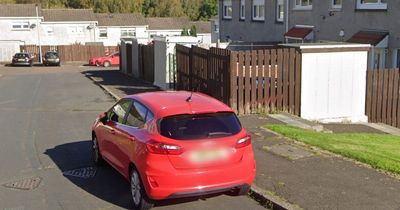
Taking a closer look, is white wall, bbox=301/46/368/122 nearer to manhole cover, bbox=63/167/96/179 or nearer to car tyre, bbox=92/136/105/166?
car tyre, bbox=92/136/105/166

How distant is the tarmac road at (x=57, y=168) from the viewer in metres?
7.38

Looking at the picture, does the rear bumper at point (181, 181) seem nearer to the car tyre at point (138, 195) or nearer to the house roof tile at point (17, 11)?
the car tyre at point (138, 195)

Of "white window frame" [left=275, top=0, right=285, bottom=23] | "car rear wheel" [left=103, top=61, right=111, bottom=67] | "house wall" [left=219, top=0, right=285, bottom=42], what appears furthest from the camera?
"car rear wheel" [left=103, top=61, right=111, bottom=67]

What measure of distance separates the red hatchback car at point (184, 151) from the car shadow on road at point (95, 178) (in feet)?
1.58

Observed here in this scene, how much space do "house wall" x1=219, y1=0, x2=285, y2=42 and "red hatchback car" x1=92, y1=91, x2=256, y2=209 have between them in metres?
23.1

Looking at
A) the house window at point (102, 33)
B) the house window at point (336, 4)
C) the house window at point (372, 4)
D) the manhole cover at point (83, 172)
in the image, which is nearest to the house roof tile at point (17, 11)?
the house window at point (102, 33)

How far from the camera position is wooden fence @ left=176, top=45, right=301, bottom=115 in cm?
1405

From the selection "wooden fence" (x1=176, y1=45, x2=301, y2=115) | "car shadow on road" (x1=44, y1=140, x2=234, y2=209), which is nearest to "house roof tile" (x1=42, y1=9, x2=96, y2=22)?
"wooden fence" (x1=176, y1=45, x2=301, y2=115)

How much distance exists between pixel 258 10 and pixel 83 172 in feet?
83.5

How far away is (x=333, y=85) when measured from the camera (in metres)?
14.9

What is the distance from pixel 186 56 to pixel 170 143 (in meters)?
11.6

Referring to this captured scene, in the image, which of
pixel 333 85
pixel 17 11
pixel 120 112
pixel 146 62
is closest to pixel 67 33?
pixel 17 11

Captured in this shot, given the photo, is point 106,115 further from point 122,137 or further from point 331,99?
point 331,99

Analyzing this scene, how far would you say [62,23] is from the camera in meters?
65.4
